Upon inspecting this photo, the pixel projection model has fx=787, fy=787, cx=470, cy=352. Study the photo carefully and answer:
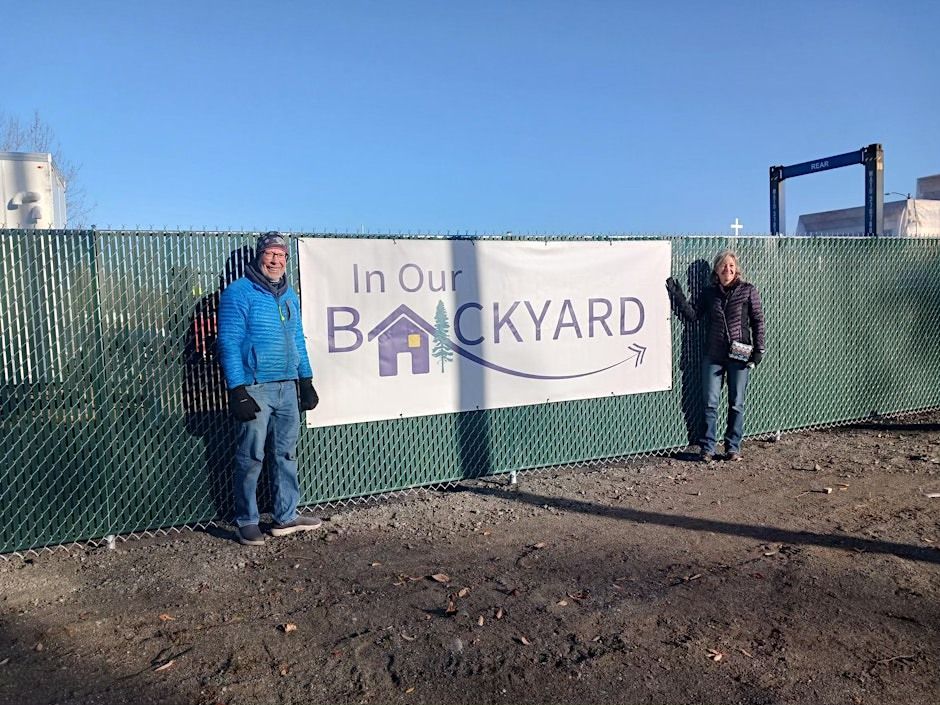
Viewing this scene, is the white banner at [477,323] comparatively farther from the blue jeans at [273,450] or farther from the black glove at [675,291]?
the blue jeans at [273,450]

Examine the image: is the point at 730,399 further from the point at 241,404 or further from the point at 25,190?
the point at 25,190

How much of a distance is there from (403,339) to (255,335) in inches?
52.6

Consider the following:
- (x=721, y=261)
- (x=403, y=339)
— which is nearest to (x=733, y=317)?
(x=721, y=261)

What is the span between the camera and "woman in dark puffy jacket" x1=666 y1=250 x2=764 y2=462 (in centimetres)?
732

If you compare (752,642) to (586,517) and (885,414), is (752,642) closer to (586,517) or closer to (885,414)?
(586,517)

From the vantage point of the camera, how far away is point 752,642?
3824 mm

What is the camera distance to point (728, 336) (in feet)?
24.1

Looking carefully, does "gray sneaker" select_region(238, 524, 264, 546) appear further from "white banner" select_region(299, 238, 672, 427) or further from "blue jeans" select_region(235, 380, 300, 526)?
"white banner" select_region(299, 238, 672, 427)

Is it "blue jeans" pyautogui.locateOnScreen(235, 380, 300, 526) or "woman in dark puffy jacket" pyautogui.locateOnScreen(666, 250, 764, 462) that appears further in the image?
"woman in dark puffy jacket" pyautogui.locateOnScreen(666, 250, 764, 462)

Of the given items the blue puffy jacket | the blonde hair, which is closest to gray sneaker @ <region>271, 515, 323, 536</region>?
the blue puffy jacket

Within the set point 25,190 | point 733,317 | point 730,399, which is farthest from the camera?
point 25,190

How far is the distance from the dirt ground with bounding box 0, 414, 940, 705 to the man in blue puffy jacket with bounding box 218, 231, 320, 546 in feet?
1.05

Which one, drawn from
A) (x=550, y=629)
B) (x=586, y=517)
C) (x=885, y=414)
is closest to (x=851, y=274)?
(x=885, y=414)

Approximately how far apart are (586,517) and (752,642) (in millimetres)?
2116
